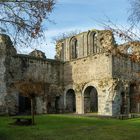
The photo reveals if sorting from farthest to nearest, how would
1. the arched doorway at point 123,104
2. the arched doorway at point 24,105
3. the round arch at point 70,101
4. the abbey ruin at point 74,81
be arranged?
the round arch at point 70,101, the arched doorway at point 24,105, the arched doorway at point 123,104, the abbey ruin at point 74,81

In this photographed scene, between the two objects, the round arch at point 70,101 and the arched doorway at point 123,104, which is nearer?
the arched doorway at point 123,104

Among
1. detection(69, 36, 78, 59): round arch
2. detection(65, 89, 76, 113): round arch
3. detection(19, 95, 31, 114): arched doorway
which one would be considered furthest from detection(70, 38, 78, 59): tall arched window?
detection(19, 95, 31, 114): arched doorway

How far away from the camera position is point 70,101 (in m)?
35.3

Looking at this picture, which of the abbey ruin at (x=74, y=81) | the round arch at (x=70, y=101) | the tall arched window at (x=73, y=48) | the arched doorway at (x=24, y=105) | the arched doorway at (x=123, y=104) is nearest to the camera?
the abbey ruin at (x=74, y=81)

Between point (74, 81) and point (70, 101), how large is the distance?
2398 mm

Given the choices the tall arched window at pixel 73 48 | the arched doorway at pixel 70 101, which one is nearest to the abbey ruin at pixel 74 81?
the arched doorway at pixel 70 101

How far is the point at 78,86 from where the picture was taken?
110ft

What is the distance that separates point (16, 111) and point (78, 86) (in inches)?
260

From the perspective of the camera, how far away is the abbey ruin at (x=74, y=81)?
30.1 meters

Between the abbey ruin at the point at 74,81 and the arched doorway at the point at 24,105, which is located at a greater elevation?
the abbey ruin at the point at 74,81

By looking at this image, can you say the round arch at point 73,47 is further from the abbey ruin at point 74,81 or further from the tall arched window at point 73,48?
the abbey ruin at point 74,81

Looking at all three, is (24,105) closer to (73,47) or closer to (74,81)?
(74,81)

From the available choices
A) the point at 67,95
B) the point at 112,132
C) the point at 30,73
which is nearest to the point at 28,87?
the point at 112,132

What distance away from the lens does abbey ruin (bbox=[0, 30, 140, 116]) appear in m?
30.1
